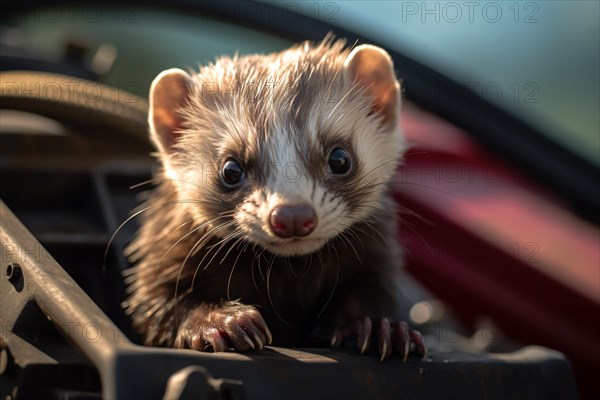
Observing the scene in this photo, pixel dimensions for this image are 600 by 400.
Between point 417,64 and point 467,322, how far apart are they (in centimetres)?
91

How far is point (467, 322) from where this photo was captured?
2.71m

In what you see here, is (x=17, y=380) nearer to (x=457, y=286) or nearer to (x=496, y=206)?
(x=457, y=286)

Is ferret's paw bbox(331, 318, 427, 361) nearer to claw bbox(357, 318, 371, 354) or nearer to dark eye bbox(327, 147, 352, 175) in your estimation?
claw bbox(357, 318, 371, 354)

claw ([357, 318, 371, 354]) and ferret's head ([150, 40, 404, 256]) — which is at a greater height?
ferret's head ([150, 40, 404, 256])

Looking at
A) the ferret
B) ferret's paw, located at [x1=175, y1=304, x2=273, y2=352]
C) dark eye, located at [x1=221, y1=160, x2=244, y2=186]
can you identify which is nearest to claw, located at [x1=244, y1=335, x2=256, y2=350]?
ferret's paw, located at [x1=175, y1=304, x2=273, y2=352]

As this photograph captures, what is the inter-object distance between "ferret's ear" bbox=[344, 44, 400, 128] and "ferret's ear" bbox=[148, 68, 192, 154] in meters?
0.37

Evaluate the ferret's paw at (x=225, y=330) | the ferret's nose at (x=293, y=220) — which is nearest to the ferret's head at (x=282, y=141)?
the ferret's nose at (x=293, y=220)

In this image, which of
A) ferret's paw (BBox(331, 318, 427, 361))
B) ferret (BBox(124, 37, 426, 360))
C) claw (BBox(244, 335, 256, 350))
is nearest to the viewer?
claw (BBox(244, 335, 256, 350))

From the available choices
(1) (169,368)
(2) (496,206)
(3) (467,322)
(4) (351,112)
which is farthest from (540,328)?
(1) (169,368)

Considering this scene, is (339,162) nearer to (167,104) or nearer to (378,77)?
(378,77)

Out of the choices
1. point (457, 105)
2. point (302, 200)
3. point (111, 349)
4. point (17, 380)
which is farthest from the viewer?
point (457, 105)

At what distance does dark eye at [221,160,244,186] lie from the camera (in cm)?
167

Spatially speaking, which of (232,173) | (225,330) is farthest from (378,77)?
(225,330)

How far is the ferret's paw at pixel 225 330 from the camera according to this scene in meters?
1.37
